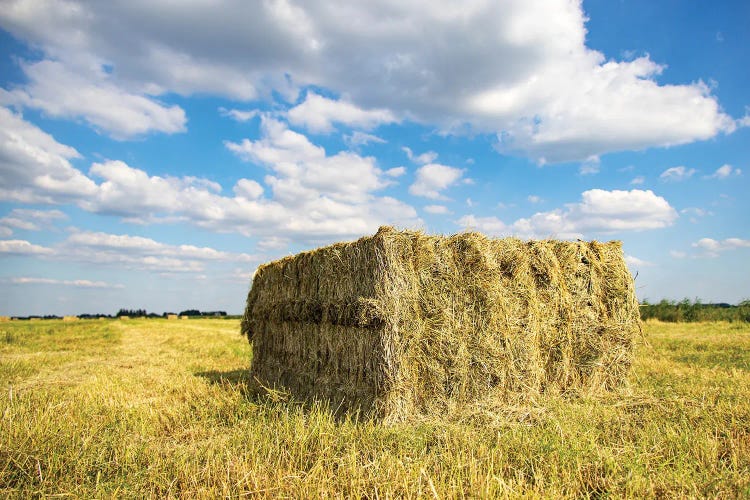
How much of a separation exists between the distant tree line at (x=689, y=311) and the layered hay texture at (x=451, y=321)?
86.8 ft

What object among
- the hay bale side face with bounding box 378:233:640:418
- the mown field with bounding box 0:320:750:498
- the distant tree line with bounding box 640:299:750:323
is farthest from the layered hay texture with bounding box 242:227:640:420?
the distant tree line with bounding box 640:299:750:323

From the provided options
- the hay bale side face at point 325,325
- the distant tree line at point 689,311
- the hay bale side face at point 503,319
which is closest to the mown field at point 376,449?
the hay bale side face at point 503,319

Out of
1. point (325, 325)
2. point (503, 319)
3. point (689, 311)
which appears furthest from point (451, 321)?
point (689, 311)

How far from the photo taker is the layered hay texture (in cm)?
609

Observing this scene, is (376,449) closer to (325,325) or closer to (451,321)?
(451,321)

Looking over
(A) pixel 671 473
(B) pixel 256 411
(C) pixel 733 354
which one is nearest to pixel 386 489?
(A) pixel 671 473

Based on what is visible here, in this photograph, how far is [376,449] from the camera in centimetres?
486

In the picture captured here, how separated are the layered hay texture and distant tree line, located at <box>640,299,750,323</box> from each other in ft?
86.8

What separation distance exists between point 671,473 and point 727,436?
1.63 meters

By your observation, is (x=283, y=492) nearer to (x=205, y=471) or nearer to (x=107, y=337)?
(x=205, y=471)

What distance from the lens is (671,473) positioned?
419 cm

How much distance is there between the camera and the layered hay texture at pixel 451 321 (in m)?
6.09

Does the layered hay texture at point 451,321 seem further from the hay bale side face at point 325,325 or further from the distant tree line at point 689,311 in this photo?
the distant tree line at point 689,311

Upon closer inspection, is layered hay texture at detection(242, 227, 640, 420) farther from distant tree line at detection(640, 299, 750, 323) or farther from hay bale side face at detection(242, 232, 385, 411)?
distant tree line at detection(640, 299, 750, 323)
